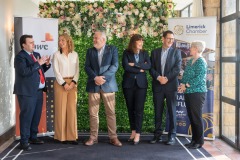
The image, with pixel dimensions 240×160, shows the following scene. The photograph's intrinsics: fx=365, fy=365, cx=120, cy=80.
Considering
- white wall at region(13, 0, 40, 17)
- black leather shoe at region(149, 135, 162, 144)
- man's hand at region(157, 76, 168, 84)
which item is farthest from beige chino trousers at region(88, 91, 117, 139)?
white wall at region(13, 0, 40, 17)

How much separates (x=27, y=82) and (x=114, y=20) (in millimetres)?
1900

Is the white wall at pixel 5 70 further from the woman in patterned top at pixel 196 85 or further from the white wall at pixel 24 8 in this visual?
the woman in patterned top at pixel 196 85

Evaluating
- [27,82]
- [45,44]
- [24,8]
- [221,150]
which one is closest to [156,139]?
[221,150]

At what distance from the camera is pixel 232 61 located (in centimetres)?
516

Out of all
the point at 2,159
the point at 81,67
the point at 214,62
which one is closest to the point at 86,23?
the point at 81,67

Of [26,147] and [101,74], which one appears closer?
[26,147]

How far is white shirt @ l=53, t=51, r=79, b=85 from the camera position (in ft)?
16.5

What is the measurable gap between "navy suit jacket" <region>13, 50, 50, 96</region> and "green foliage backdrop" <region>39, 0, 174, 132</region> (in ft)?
4.08

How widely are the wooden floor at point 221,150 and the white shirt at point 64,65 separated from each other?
2.09 metres

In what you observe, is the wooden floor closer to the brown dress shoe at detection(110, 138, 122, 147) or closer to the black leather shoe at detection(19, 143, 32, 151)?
the brown dress shoe at detection(110, 138, 122, 147)

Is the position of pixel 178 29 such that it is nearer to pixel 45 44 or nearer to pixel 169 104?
pixel 169 104

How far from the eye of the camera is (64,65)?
502cm

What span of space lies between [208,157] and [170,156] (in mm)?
468

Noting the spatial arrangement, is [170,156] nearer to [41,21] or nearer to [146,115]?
[146,115]
